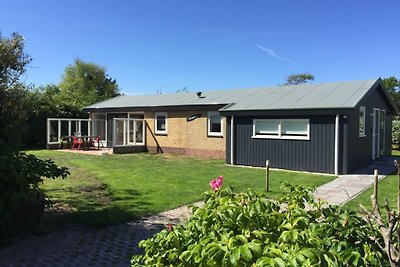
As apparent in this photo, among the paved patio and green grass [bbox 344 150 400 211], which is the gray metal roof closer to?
the paved patio

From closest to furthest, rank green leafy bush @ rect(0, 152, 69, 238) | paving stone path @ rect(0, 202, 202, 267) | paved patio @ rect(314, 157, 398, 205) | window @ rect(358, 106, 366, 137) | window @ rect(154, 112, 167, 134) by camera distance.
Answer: paving stone path @ rect(0, 202, 202, 267) → green leafy bush @ rect(0, 152, 69, 238) → paved patio @ rect(314, 157, 398, 205) → window @ rect(358, 106, 366, 137) → window @ rect(154, 112, 167, 134)

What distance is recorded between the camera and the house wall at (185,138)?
66.5 feet

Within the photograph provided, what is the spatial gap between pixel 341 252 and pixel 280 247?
0.33 meters

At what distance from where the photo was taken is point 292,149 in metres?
14.9

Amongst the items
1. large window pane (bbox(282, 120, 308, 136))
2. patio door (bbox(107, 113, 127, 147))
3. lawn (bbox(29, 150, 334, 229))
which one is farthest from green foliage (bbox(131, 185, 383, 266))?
patio door (bbox(107, 113, 127, 147))

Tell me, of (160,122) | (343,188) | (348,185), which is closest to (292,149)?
(348,185)

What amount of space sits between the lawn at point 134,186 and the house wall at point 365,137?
7.06 feet

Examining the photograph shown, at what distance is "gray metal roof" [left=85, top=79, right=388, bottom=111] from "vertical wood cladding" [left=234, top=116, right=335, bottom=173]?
720 mm

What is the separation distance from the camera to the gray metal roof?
14453mm

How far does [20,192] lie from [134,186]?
5.28 metres

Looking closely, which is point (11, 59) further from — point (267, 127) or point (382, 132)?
point (382, 132)

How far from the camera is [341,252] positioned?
202cm

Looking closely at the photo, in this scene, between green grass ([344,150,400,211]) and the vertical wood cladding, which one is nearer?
green grass ([344,150,400,211])

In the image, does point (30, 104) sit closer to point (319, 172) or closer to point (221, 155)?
point (319, 172)
